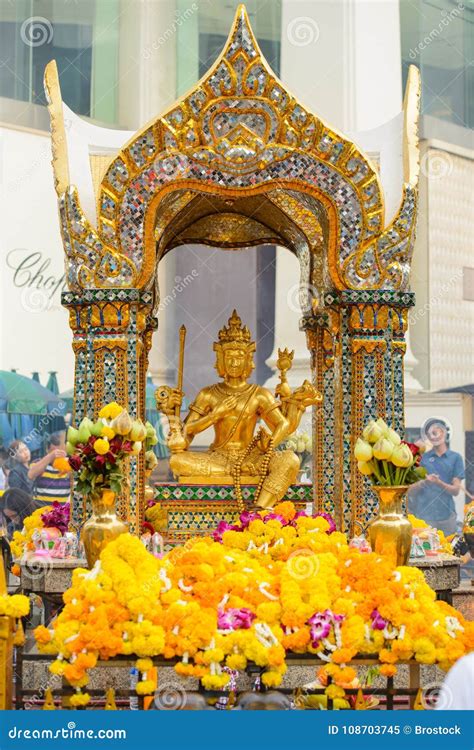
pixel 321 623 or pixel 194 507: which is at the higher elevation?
pixel 194 507

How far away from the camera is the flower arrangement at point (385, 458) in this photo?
19.4ft

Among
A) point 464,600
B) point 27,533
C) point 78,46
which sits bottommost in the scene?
point 464,600

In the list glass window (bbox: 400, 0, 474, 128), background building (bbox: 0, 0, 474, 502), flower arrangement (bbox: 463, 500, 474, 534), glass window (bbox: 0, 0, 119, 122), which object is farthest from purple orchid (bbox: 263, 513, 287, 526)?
glass window (bbox: 400, 0, 474, 128)

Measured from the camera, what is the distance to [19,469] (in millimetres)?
13398

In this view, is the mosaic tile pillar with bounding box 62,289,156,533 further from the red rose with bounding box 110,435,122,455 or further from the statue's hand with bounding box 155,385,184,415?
the red rose with bounding box 110,435,122,455

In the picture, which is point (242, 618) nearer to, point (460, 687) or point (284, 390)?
point (460, 687)

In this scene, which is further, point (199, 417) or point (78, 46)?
point (78, 46)

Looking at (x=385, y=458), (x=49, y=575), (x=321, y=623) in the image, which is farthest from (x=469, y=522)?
(x=321, y=623)

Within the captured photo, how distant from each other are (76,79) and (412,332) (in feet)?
20.3

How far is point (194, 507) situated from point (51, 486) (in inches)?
227

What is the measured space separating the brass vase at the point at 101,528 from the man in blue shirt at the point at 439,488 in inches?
325

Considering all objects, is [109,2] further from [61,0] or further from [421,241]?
[421,241]

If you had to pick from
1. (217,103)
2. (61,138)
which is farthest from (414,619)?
(61,138)

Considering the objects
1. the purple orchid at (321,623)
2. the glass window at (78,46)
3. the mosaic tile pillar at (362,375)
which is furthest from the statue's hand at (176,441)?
the glass window at (78,46)
